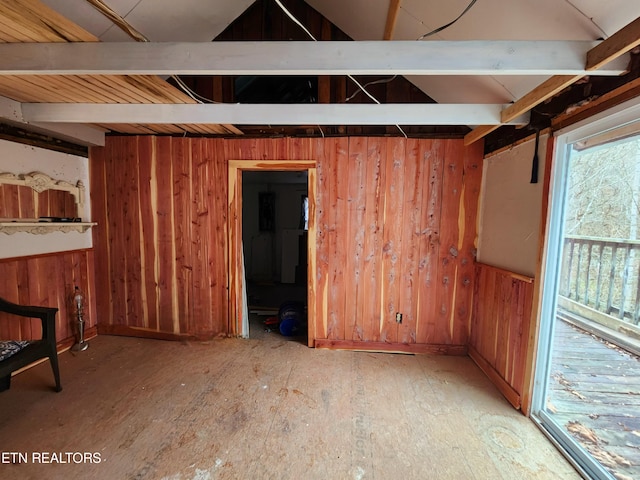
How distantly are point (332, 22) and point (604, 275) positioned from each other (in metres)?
3.05

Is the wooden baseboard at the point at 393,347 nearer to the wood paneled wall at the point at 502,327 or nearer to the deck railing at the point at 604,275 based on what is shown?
the wood paneled wall at the point at 502,327

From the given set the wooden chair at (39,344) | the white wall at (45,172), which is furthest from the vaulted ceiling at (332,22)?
the wooden chair at (39,344)

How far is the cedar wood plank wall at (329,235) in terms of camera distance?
9.43ft

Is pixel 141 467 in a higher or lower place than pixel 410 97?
lower

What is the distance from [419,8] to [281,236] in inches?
186

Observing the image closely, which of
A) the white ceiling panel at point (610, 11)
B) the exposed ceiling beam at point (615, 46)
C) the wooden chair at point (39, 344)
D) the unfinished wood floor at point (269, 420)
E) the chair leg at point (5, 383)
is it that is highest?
the white ceiling panel at point (610, 11)

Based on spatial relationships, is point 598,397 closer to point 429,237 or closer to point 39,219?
point 429,237

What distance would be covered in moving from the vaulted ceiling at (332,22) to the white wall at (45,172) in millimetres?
489

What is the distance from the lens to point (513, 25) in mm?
1565

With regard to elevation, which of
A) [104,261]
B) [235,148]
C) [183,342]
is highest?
[235,148]

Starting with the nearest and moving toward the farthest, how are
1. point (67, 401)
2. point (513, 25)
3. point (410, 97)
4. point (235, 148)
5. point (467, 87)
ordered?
point (513, 25) < point (67, 401) < point (467, 87) < point (410, 97) < point (235, 148)

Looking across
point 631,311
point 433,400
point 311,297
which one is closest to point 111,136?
point 311,297

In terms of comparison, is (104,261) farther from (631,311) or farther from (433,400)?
(631,311)

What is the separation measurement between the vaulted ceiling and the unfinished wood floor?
7.16 feet
